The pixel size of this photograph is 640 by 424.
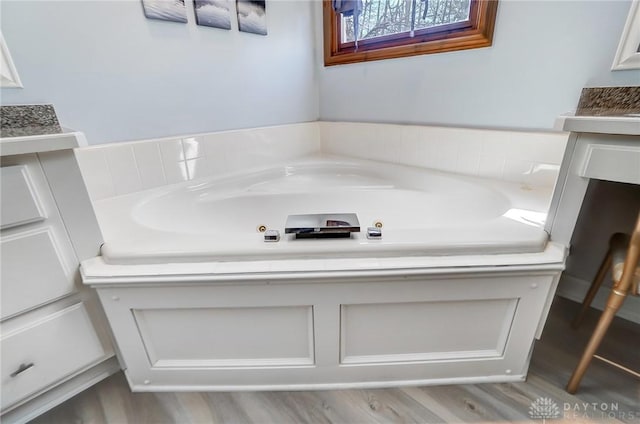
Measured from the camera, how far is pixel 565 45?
111 centimetres

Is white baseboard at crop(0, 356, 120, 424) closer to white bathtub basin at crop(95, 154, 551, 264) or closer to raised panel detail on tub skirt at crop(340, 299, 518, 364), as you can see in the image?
white bathtub basin at crop(95, 154, 551, 264)

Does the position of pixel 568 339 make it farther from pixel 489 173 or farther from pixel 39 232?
pixel 39 232

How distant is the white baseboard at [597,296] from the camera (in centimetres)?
124

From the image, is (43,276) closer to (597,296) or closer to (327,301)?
(327,301)

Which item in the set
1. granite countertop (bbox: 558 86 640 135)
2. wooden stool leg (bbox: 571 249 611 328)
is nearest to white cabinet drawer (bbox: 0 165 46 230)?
granite countertop (bbox: 558 86 640 135)

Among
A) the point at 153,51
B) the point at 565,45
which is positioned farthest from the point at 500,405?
the point at 153,51

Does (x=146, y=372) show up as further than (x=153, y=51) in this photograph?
No

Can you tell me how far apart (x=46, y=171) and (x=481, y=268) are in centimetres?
120

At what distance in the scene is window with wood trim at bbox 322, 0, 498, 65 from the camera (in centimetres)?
130

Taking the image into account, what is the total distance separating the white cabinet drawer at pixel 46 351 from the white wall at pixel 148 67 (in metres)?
0.72

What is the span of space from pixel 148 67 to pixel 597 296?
2252 millimetres

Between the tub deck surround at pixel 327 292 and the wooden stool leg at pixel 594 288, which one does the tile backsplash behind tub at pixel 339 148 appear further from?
the wooden stool leg at pixel 594 288

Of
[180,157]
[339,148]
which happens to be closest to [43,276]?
[180,157]

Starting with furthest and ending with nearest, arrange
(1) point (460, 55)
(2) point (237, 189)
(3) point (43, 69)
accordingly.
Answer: (2) point (237, 189)
(1) point (460, 55)
(3) point (43, 69)
